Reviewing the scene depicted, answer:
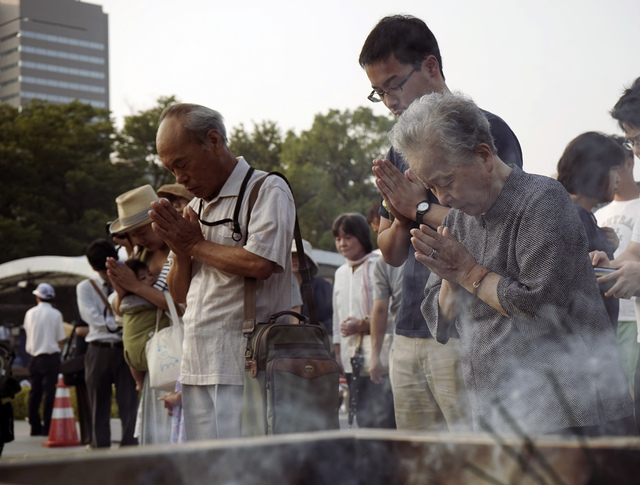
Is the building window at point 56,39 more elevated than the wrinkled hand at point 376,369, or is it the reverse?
the building window at point 56,39

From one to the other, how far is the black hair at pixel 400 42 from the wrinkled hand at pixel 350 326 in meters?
3.07

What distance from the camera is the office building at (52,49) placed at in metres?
79.1

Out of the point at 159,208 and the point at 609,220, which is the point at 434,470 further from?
the point at 609,220

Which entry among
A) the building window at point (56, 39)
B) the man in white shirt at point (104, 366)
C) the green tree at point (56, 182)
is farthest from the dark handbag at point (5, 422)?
the building window at point (56, 39)

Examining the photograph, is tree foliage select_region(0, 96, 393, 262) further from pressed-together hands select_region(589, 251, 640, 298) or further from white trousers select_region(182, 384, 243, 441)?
pressed-together hands select_region(589, 251, 640, 298)

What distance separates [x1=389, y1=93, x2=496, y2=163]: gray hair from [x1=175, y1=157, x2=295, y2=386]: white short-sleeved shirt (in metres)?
0.93

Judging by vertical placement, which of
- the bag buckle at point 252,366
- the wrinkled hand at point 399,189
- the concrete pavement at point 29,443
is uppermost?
the wrinkled hand at point 399,189

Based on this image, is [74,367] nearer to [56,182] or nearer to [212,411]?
[212,411]

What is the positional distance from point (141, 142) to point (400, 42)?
2712 cm

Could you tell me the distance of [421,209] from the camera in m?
2.45

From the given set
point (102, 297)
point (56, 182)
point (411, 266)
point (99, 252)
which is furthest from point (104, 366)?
point (56, 182)

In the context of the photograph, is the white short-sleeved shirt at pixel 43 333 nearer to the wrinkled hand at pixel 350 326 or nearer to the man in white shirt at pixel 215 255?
the wrinkled hand at pixel 350 326

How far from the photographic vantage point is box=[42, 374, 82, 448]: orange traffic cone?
830cm

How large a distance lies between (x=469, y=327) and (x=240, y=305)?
1054 mm
